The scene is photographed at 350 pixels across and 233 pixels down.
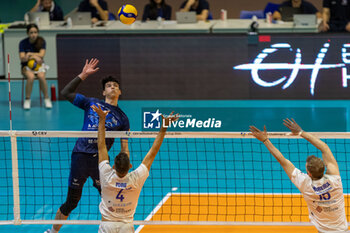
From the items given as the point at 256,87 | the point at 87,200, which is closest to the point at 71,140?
the point at 87,200

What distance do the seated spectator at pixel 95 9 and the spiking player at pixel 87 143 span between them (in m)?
13.6

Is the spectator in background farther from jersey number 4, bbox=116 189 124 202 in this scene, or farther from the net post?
jersey number 4, bbox=116 189 124 202

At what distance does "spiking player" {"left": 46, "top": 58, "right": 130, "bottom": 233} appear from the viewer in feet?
28.3

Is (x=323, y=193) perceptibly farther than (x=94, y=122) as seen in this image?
No

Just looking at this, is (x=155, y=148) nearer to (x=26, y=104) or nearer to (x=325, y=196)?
(x=325, y=196)

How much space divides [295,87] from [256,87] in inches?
45.9

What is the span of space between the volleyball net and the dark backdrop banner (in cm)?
469

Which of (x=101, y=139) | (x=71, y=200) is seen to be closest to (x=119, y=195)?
(x=101, y=139)

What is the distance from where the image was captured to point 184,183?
38.2 feet

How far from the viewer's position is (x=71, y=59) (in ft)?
64.3

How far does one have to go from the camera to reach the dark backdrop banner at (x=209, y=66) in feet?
62.5

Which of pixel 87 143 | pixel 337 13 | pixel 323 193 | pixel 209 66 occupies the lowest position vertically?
pixel 323 193

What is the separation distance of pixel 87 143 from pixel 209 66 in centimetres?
1116

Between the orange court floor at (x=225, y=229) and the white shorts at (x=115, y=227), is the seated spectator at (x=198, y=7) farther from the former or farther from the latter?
the white shorts at (x=115, y=227)
